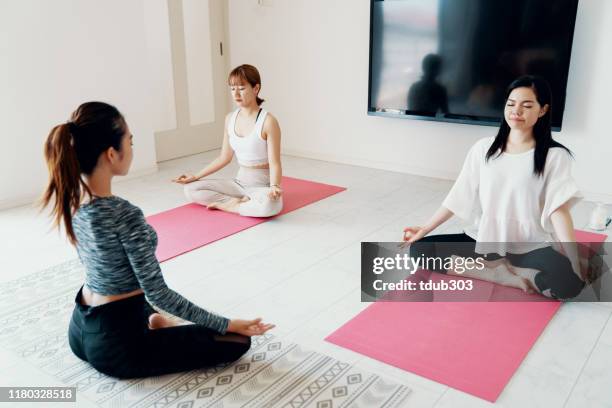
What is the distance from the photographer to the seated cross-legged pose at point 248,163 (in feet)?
10.3

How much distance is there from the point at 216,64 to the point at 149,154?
3.98 ft

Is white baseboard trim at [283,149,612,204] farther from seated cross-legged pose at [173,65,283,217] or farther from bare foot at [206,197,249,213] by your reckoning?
bare foot at [206,197,249,213]

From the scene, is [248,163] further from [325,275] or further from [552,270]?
[552,270]

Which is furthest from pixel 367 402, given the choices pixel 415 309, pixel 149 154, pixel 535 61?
pixel 149 154

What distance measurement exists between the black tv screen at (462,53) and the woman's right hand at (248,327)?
2.59 m

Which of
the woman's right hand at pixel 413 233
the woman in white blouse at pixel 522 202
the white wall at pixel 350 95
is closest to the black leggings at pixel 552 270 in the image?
the woman in white blouse at pixel 522 202

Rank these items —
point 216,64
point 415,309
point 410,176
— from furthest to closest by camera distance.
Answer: point 216,64
point 410,176
point 415,309

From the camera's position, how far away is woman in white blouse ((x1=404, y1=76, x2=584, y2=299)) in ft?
6.91

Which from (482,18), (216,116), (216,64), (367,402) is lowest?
(367,402)

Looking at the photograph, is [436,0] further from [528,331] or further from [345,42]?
[528,331]

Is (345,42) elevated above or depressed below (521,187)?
above

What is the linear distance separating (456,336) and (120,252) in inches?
46.8

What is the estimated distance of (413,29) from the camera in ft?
12.7

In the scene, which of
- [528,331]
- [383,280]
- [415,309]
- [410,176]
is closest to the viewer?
[528,331]
